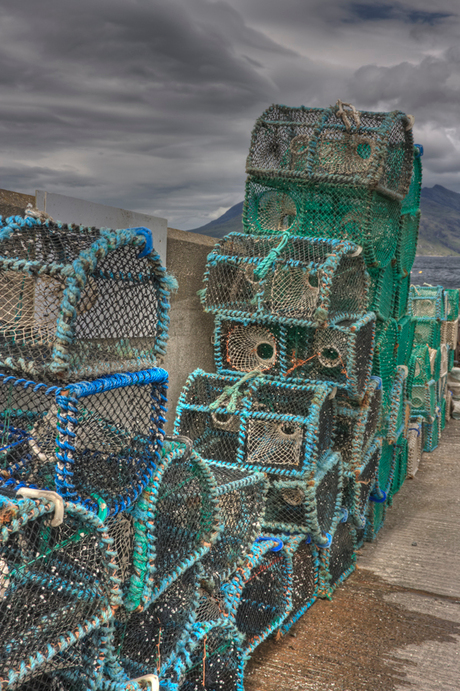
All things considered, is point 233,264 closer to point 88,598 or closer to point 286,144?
point 286,144

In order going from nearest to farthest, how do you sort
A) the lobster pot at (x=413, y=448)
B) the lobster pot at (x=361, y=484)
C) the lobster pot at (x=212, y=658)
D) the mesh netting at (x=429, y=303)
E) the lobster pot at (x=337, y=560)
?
the lobster pot at (x=212, y=658) < the lobster pot at (x=337, y=560) < the lobster pot at (x=361, y=484) < the lobster pot at (x=413, y=448) < the mesh netting at (x=429, y=303)

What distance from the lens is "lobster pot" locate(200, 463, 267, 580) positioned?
8.13 feet

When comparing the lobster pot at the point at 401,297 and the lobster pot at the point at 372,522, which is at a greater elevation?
the lobster pot at the point at 401,297

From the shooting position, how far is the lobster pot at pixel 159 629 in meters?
1.96

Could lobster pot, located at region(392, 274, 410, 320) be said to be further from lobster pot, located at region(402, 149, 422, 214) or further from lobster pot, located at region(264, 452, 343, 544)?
lobster pot, located at region(264, 452, 343, 544)

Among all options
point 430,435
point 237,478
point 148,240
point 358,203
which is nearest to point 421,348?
point 430,435

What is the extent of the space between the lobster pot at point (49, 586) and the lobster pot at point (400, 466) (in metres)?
4.33

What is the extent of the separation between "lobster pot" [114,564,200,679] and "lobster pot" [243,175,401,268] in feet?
8.26

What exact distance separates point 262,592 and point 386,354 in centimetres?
246

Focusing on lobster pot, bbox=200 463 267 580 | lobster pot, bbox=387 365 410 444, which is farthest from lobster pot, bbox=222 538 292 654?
lobster pot, bbox=387 365 410 444

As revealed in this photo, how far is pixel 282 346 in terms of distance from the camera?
3607mm

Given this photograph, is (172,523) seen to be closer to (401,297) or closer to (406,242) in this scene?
(401,297)

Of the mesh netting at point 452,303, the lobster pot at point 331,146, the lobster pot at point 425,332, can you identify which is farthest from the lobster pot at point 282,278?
the mesh netting at point 452,303

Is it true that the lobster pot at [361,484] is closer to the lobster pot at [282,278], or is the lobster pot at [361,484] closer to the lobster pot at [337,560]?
the lobster pot at [337,560]
